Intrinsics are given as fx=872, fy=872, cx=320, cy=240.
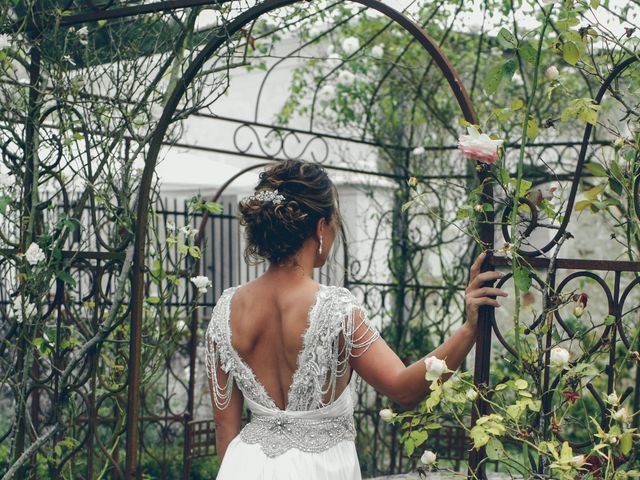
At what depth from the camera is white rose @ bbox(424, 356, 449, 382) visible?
1997 mm

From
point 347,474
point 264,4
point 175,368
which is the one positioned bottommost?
point 175,368

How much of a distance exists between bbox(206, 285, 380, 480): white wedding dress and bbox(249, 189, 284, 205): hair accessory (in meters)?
0.28

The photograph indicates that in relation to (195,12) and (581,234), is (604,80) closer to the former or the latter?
(195,12)

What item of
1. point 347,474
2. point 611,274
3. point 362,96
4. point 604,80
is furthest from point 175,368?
point 604,80

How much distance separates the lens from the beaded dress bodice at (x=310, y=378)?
239 cm

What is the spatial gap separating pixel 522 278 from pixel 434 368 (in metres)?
0.34

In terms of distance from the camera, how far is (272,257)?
2443 mm

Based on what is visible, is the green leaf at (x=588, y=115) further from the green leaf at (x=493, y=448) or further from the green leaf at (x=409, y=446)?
the green leaf at (x=409, y=446)

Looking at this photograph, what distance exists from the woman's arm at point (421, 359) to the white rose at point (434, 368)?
0.42ft

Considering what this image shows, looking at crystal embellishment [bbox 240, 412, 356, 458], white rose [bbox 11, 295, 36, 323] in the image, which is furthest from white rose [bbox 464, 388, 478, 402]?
white rose [bbox 11, 295, 36, 323]

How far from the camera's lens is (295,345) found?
241 centimetres

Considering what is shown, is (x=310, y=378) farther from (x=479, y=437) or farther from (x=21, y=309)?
(x=21, y=309)

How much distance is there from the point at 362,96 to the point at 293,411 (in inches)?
174

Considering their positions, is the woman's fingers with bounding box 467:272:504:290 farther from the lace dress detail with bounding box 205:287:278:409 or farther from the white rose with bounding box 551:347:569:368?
the lace dress detail with bounding box 205:287:278:409
